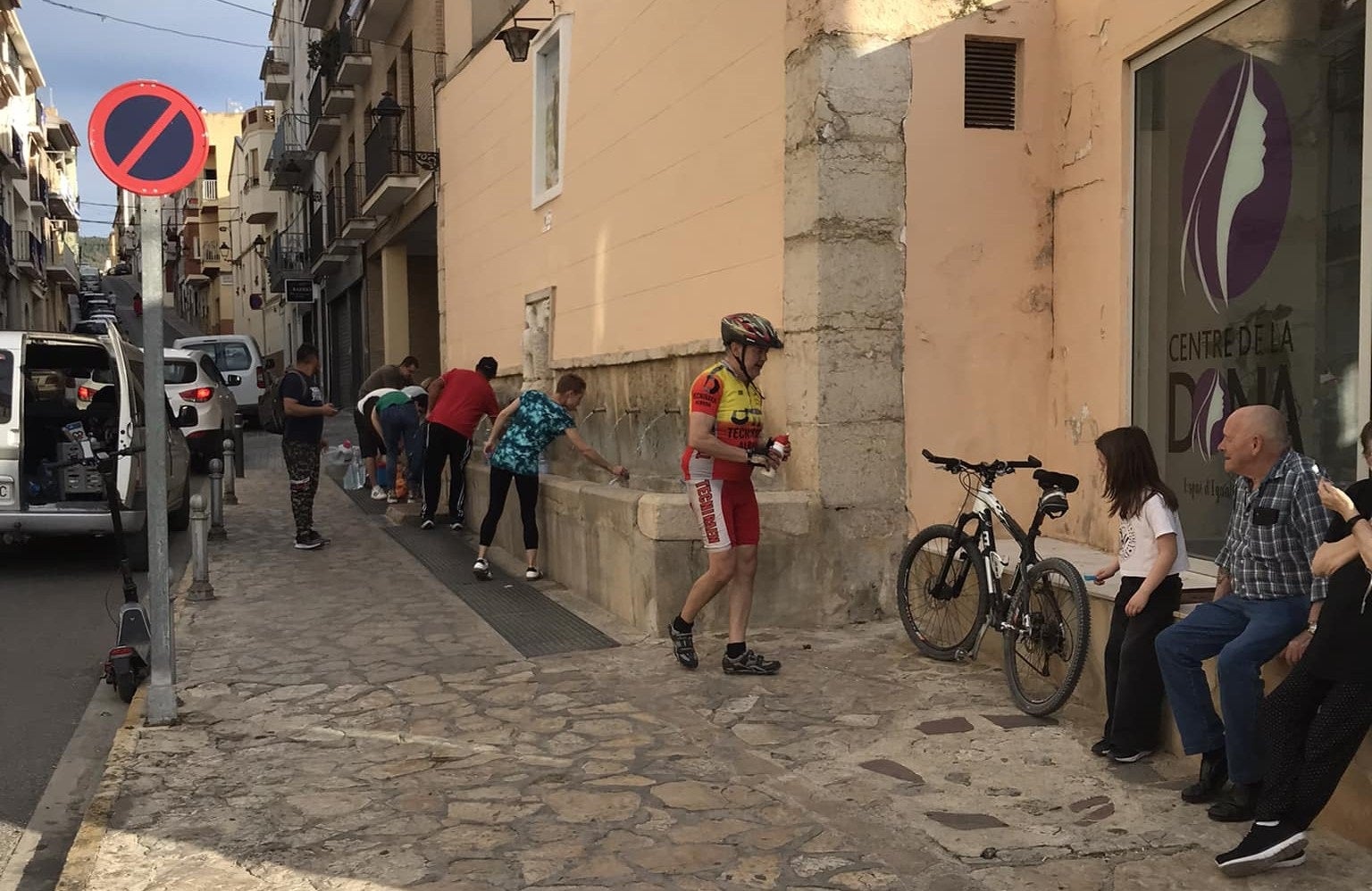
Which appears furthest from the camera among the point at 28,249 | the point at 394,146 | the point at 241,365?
the point at 28,249

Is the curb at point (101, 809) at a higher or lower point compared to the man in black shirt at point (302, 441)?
lower

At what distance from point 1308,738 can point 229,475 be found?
39.6 ft

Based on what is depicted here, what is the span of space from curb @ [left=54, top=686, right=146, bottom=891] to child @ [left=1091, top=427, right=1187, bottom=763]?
3.62 meters

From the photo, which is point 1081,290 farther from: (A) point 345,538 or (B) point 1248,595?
(A) point 345,538

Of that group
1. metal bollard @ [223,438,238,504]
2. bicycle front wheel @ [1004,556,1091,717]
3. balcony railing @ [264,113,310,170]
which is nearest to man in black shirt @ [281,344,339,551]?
metal bollard @ [223,438,238,504]

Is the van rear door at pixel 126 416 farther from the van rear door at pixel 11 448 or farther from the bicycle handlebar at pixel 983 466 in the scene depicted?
the bicycle handlebar at pixel 983 466

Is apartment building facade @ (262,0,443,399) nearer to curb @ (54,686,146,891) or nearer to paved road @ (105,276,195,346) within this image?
curb @ (54,686,146,891)

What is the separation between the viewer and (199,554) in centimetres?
818

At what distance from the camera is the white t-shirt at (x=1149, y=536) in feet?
15.4

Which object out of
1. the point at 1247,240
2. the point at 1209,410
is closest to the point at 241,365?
the point at 1209,410

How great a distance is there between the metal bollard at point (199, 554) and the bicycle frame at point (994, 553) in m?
4.76

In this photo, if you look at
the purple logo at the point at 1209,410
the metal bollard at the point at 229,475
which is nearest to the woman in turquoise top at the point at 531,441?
the purple logo at the point at 1209,410

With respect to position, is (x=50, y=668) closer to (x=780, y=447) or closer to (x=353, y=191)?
(x=780, y=447)

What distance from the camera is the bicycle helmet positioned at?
605 centimetres
